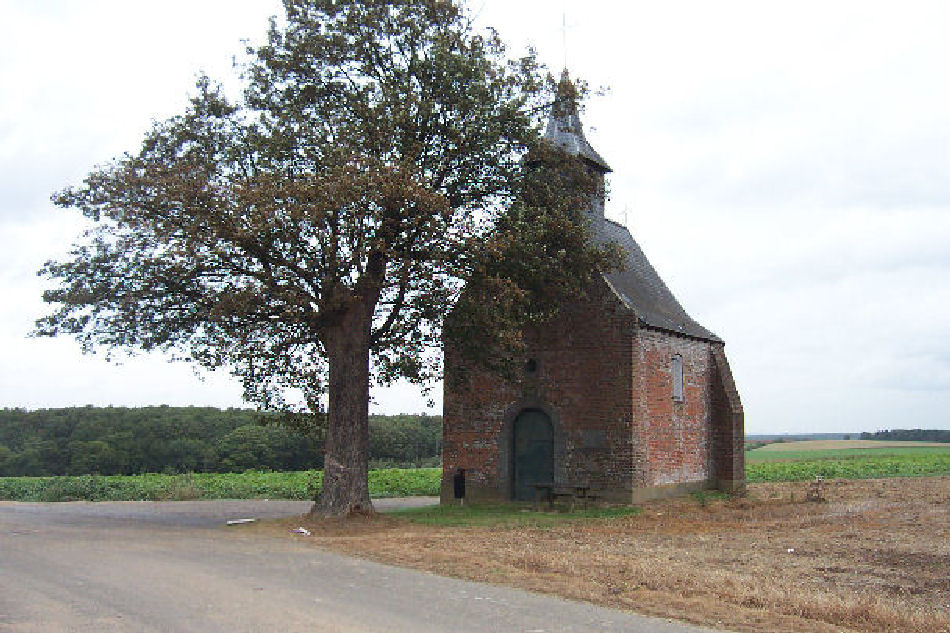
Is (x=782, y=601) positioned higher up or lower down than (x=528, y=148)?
lower down

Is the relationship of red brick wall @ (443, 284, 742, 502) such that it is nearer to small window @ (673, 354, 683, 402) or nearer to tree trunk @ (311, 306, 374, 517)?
small window @ (673, 354, 683, 402)

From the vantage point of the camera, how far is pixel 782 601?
1005 centimetres

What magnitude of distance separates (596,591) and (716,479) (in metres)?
20.2

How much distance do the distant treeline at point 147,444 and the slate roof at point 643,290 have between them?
31210 mm

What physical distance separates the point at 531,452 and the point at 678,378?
5.80 metres

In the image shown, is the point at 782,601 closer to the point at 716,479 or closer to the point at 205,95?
the point at 205,95

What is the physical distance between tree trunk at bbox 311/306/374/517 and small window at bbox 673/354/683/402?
11077 millimetres

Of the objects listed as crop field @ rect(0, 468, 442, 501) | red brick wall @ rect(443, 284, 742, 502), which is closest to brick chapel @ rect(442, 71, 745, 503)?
red brick wall @ rect(443, 284, 742, 502)

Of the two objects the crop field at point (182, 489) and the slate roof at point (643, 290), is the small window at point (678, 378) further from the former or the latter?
the crop field at point (182, 489)

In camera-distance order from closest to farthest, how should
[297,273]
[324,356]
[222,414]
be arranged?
[297,273], [324,356], [222,414]

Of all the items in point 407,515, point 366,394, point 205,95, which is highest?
point 205,95

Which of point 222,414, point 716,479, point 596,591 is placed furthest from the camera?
point 222,414

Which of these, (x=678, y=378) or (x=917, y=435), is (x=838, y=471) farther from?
(x=917, y=435)

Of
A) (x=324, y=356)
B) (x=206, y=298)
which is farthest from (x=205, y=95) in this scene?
(x=324, y=356)
